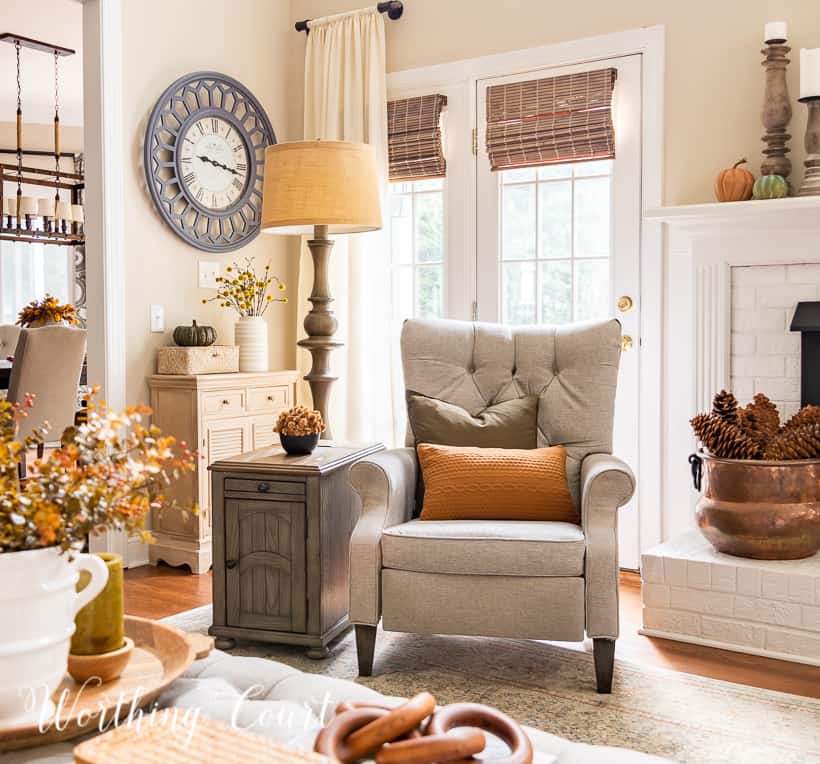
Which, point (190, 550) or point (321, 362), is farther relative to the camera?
point (190, 550)

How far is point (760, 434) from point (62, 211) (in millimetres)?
6387

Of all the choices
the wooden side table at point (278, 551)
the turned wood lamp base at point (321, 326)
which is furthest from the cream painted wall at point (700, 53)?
the wooden side table at point (278, 551)

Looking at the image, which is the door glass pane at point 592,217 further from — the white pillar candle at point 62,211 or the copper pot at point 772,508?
the white pillar candle at point 62,211

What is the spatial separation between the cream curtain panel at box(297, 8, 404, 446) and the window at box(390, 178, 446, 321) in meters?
0.06

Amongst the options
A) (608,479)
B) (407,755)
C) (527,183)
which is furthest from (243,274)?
(407,755)

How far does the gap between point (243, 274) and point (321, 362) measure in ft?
3.38

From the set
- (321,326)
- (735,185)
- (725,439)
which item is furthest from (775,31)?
(321,326)

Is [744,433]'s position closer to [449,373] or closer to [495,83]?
[449,373]

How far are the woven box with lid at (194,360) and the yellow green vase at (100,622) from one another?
8.37ft

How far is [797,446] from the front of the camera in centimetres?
288

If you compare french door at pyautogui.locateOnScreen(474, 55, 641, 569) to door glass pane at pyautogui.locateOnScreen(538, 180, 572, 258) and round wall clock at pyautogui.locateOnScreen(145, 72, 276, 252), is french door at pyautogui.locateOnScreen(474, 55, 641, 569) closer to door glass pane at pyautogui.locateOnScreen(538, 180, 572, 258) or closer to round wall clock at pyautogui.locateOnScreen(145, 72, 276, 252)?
door glass pane at pyautogui.locateOnScreen(538, 180, 572, 258)

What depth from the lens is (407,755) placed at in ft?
3.22

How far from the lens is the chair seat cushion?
96.0 inches

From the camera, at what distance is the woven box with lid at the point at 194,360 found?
12.4 ft
